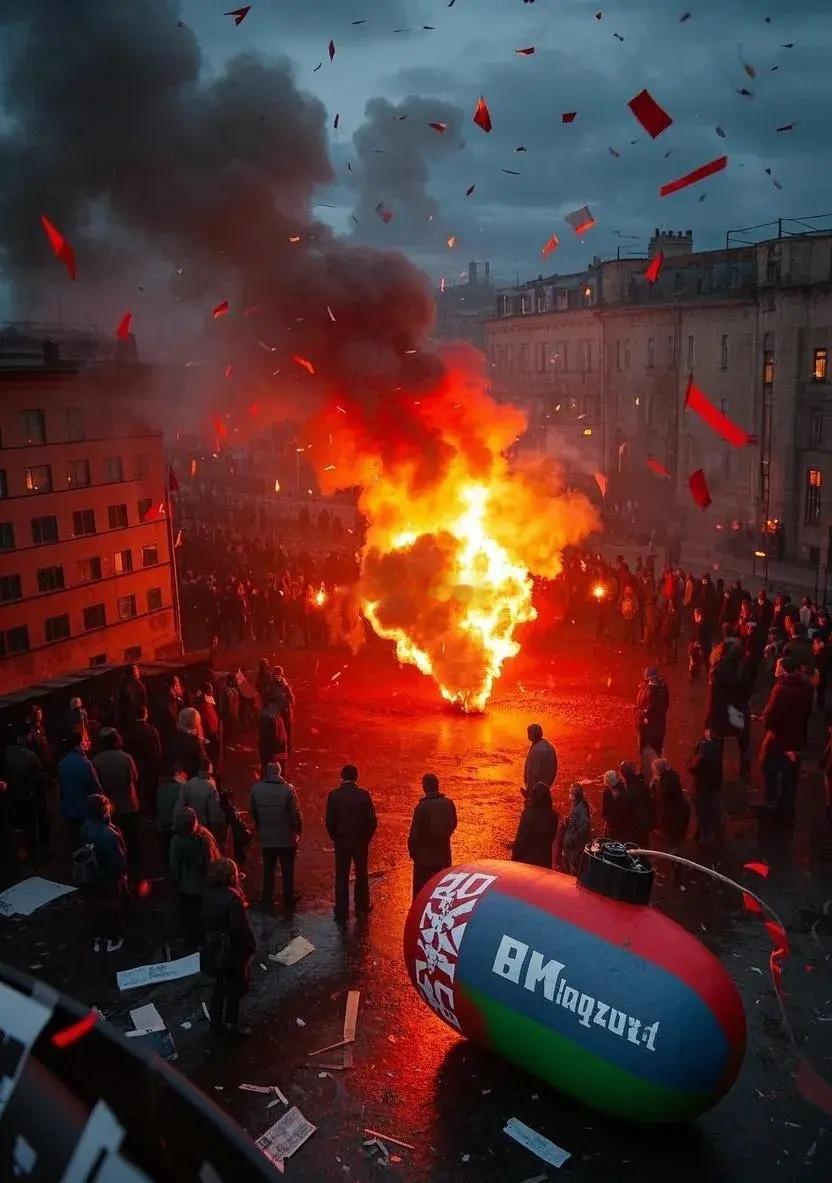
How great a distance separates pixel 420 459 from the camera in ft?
59.0

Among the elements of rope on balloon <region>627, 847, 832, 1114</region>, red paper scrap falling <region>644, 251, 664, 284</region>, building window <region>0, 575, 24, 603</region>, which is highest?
red paper scrap falling <region>644, 251, 664, 284</region>

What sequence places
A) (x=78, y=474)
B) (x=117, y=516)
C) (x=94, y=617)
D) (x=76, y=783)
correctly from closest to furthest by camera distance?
(x=76, y=783) → (x=78, y=474) → (x=94, y=617) → (x=117, y=516)

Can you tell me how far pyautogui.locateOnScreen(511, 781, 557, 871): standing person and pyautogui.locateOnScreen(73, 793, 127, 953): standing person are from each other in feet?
13.0

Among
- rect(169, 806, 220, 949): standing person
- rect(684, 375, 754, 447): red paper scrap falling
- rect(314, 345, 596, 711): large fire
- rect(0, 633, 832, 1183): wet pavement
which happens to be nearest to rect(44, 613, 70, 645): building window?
rect(314, 345, 596, 711): large fire

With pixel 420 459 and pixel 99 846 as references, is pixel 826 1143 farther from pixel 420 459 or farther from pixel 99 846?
pixel 420 459

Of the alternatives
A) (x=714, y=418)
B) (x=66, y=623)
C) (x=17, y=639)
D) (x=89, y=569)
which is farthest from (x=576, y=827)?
(x=714, y=418)

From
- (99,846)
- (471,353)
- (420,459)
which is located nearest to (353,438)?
(420,459)

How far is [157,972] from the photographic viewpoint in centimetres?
880

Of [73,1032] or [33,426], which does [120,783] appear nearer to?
[73,1032]

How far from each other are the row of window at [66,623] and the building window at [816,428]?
24.5m

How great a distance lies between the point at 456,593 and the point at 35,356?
46.9 ft

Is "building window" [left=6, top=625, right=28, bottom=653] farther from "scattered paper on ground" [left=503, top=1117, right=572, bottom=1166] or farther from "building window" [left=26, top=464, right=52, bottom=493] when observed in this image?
"scattered paper on ground" [left=503, top=1117, right=572, bottom=1166]

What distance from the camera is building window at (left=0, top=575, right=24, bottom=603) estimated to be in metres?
22.2

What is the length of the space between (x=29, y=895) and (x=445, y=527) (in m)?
10.6
